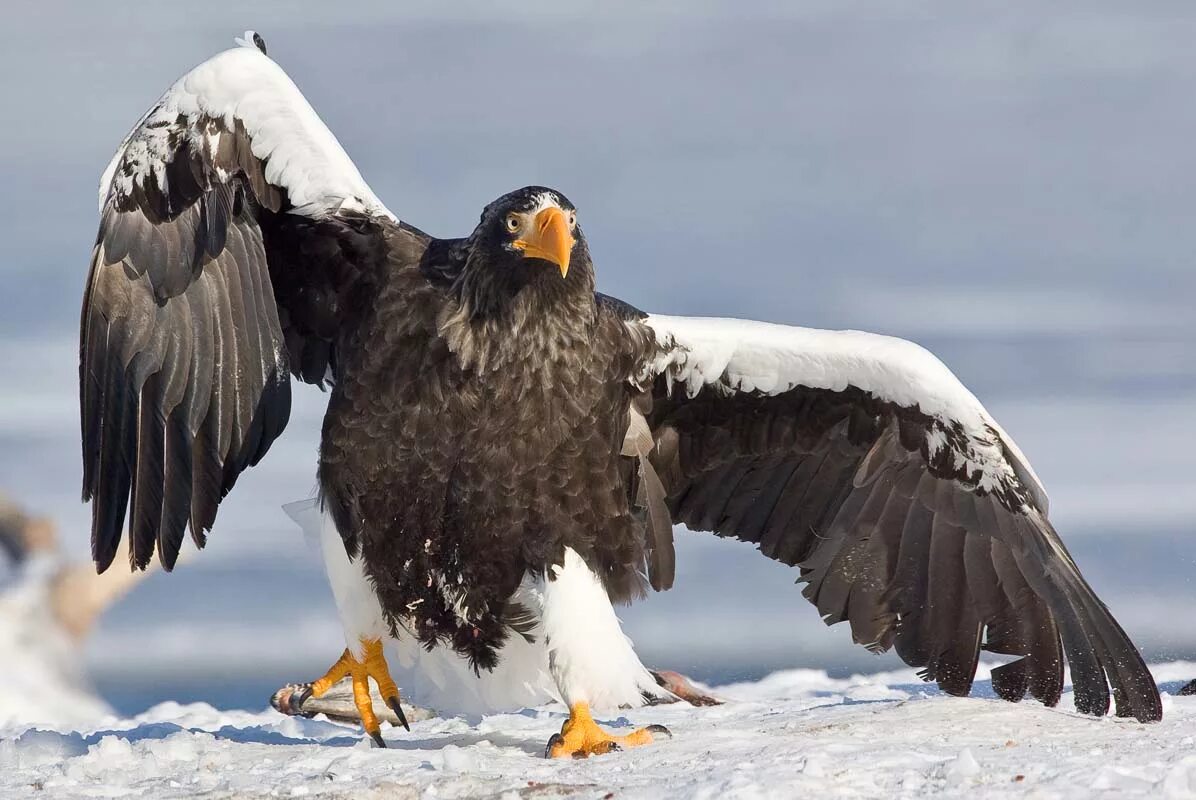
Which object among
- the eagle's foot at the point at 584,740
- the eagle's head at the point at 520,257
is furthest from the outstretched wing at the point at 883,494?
the eagle's foot at the point at 584,740

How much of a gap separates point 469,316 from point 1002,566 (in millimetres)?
2367

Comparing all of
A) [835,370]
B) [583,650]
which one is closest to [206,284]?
[583,650]

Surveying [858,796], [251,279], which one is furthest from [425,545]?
[858,796]

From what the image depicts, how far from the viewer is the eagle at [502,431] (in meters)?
5.43

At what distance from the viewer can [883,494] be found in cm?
605

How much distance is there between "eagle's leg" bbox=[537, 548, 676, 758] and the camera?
A: 17.6 ft

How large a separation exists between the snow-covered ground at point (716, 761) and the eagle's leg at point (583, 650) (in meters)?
0.22

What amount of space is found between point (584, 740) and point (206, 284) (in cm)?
225

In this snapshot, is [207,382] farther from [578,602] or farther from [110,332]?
[578,602]

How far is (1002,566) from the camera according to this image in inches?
233

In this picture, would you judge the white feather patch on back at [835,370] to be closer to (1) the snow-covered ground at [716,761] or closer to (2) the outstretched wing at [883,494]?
(2) the outstretched wing at [883,494]

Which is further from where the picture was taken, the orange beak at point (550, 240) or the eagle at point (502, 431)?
the eagle at point (502, 431)

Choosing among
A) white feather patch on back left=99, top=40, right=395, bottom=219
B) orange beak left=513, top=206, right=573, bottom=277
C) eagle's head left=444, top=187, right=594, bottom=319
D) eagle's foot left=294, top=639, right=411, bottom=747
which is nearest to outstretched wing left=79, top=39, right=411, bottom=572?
white feather patch on back left=99, top=40, right=395, bottom=219

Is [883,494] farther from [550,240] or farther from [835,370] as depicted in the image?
[550,240]
